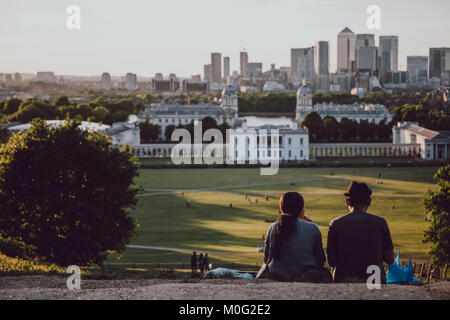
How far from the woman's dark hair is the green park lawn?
17.3 m

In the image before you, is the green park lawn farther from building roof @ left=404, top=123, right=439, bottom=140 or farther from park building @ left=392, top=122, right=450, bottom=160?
building roof @ left=404, top=123, right=439, bottom=140

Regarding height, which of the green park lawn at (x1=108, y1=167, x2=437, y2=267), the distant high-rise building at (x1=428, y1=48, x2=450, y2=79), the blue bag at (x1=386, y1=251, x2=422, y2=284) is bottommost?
the green park lawn at (x1=108, y1=167, x2=437, y2=267)

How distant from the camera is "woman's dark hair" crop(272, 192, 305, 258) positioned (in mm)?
9586

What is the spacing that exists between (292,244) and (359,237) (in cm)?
111

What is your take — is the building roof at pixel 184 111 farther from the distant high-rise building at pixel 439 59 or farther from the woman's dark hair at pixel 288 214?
the woman's dark hair at pixel 288 214

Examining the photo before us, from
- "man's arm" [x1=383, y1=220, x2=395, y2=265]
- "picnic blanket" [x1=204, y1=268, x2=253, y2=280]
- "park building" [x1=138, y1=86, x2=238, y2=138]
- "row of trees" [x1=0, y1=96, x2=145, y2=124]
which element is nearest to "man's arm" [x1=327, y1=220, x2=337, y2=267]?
"man's arm" [x1=383, y1=220, x2=395, y2=265]

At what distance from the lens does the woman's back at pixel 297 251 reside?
32.1ft

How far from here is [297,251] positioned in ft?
32.8

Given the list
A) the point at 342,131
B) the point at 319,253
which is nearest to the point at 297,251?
the point at 319,253

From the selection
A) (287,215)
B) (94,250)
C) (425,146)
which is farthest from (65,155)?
(425,146)

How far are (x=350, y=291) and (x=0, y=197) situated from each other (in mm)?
18126

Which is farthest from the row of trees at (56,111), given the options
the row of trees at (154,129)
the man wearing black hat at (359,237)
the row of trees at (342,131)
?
the man wearing black hat at (359,237)
